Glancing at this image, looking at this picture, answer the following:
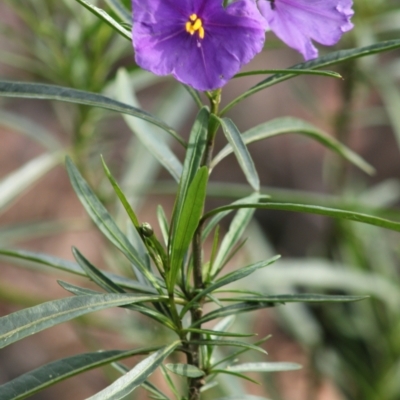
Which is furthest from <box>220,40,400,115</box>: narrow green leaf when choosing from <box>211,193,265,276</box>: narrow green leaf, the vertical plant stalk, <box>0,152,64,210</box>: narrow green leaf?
<box>0,152,64,210</box>: narrow green leaf

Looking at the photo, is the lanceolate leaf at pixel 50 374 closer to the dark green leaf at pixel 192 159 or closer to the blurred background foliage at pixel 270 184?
the dark green leaf at pixel 192 159

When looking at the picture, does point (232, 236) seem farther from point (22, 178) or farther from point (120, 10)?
point (22, 178)

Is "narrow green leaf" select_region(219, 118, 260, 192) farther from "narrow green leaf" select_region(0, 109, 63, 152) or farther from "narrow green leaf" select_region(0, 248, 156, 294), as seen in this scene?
"narrow green leaf" select_region(0, 109, 63, 152)

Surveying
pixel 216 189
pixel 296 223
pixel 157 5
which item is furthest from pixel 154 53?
pixel 296 223

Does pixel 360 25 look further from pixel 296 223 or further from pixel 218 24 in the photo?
pixel 296 223

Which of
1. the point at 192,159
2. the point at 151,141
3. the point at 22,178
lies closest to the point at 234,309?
the point at 192,159

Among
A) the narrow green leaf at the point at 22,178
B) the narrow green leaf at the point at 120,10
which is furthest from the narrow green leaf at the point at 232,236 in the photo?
the narrow green leaf at the point at 22,178
